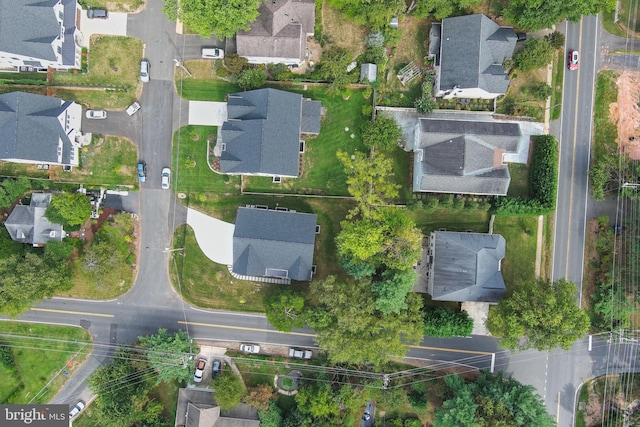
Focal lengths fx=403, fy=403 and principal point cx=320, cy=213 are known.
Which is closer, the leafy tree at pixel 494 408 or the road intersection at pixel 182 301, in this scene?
the leafy tree at pixel 494 408

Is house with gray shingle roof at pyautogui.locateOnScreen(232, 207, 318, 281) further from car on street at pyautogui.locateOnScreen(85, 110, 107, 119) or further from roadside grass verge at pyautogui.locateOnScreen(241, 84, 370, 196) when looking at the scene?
car on street at pyautogui.locateOnScreen(85, 110, 107, 119)

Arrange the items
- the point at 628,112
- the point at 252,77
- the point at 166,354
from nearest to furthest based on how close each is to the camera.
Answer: the point at 166,354 → the point at 252,77 → the point at 628,112

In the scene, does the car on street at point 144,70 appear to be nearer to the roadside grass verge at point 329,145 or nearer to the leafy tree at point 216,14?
the leafy tree at point 216,14

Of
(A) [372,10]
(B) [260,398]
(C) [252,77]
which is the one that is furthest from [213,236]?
(A) [372,10]

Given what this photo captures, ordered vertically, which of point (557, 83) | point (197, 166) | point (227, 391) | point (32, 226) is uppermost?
point (557, 83)

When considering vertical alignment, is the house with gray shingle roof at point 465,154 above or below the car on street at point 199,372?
above

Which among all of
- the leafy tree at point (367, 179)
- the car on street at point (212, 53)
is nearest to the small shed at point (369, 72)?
the leafy tree at point (367, 179)

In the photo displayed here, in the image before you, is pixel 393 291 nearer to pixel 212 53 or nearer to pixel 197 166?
pixel 197 166
